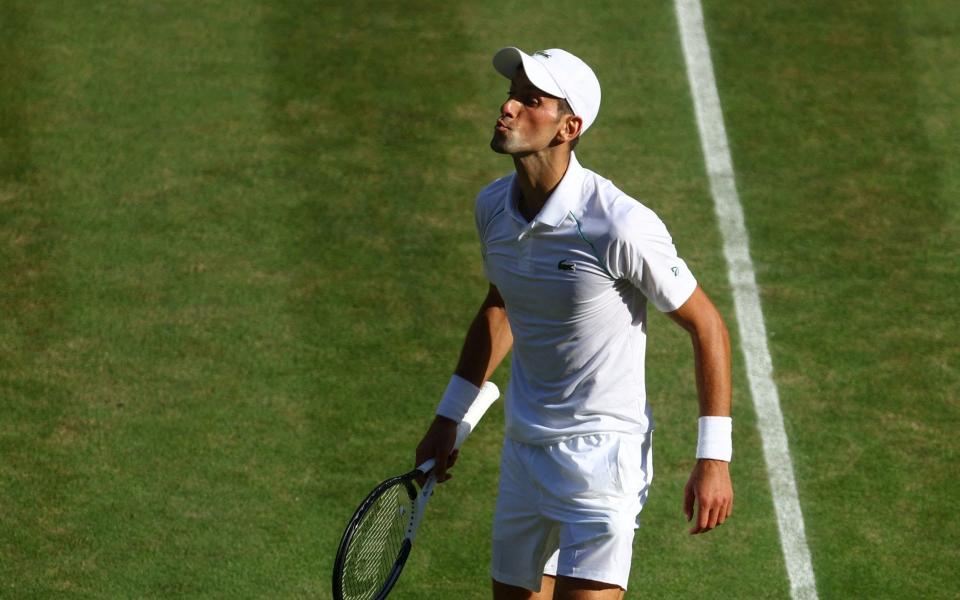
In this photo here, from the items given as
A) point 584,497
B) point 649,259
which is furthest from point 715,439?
point 649,259

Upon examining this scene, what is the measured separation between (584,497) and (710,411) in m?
0.53

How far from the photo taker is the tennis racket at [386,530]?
5.35 m

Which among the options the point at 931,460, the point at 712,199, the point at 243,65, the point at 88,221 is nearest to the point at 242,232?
the point at 88,221

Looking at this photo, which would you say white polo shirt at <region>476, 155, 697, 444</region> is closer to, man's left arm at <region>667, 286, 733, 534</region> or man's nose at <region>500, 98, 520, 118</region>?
man's left arm at <region>667, 286, 733, 534</region>

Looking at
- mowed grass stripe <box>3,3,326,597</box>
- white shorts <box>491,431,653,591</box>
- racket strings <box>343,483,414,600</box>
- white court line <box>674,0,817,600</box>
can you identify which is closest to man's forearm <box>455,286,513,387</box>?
white shorts <box>491,431,653,591</box>

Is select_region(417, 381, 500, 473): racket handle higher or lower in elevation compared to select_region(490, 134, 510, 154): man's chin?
lower

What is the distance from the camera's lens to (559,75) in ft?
17.3

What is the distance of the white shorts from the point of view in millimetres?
5230

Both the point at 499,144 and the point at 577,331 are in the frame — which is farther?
the point at 577,331

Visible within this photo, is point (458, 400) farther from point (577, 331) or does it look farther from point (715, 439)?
point (715, 439)

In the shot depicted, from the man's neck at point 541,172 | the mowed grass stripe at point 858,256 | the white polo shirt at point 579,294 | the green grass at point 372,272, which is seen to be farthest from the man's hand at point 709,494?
the mowed grass stripe at point 858,256

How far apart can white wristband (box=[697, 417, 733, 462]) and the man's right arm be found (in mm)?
945

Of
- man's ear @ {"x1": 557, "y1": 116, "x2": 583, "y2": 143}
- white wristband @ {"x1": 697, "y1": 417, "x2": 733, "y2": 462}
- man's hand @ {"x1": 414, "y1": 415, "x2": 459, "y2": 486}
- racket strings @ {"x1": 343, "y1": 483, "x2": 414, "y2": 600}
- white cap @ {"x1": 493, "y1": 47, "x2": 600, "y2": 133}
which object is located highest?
white cap @ {"x1": 493, "y1": 47, "x2": 600, "y2": 133}

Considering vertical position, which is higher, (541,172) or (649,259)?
(541,172)
